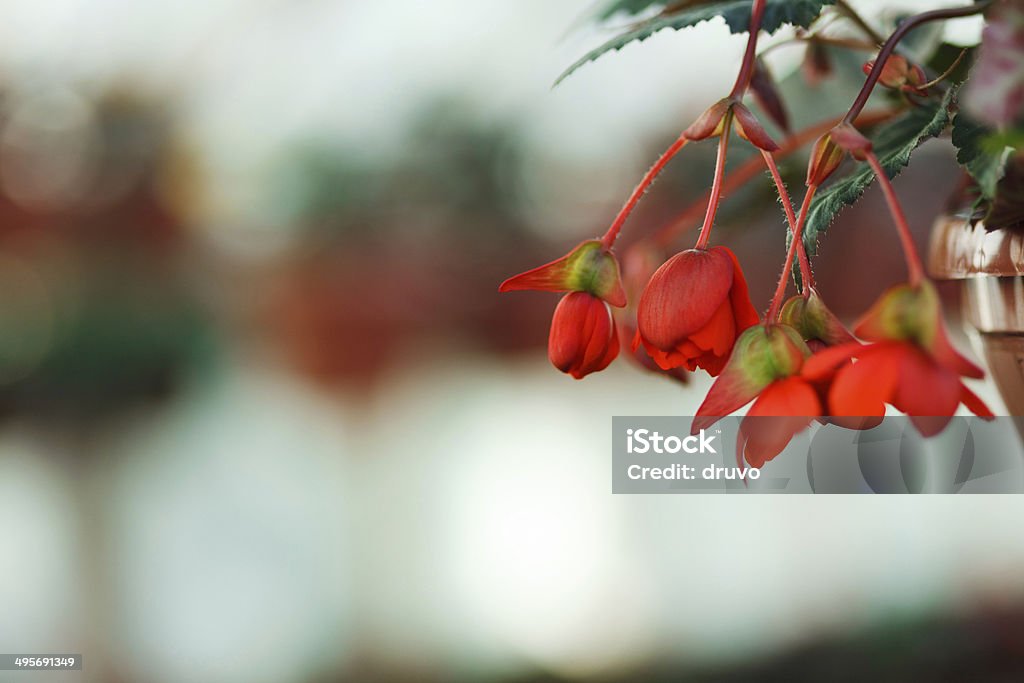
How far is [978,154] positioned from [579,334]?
74 mm

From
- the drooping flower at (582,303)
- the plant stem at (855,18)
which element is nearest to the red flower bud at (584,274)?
the drooping flower at (582,303)

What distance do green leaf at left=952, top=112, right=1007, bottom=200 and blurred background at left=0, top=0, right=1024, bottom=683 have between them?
→ 0.83m

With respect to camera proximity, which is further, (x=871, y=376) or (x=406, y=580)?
(x=406, y=580)

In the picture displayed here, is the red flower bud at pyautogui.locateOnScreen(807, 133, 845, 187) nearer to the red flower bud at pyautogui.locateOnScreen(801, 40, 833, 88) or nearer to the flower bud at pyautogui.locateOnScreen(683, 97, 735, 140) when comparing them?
the flower bud at pyautogui.locateOnScreen(683, 97, 735, 140)

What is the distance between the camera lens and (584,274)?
0.16 metres

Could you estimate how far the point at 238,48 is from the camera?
3.70ft

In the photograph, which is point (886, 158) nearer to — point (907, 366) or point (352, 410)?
point (907, 366)

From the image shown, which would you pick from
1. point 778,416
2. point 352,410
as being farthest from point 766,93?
point 352,410

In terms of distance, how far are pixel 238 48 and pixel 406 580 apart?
76 centimetres

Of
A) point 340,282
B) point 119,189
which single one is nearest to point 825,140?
point 340,282

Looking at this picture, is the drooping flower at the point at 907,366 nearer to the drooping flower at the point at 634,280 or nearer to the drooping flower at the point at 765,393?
the drooping flower at the point at 765,393

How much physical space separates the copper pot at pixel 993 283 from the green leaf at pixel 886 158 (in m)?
0.02

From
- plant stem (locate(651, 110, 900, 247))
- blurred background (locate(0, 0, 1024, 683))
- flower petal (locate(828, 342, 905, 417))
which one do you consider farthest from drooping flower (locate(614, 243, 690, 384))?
blurred background (locate(0, 0, 1024, 683))

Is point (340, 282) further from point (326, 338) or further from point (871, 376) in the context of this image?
point (871, 376)
